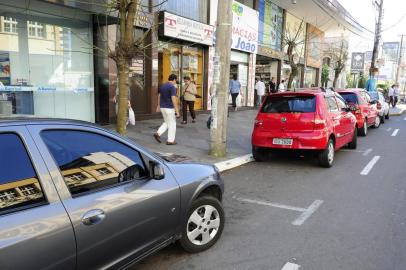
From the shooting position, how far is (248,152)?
9453 mm

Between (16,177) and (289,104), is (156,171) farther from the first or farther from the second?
(289,104)

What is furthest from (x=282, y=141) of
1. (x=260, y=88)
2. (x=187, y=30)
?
(x=260, y=88)

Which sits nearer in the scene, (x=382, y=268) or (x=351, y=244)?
(x=382, y=268)

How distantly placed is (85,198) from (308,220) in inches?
127

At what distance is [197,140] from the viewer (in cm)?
1049

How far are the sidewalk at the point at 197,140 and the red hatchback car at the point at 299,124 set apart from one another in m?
1.01

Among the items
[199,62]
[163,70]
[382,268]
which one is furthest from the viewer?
[199,62]

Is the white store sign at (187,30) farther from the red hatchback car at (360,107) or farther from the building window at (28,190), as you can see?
the building window at (28,190)

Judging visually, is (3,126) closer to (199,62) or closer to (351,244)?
(351,244)

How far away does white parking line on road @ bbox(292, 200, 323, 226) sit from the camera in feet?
15.9

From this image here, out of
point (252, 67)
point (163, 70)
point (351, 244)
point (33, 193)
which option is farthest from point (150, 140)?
point (252, 67)

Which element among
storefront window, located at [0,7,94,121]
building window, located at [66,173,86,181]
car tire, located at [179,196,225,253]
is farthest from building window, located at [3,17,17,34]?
building window, located at [66,173,86,181]

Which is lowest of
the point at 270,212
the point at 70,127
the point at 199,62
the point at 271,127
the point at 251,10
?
the point at 270,212

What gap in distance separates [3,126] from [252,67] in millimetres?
19322
